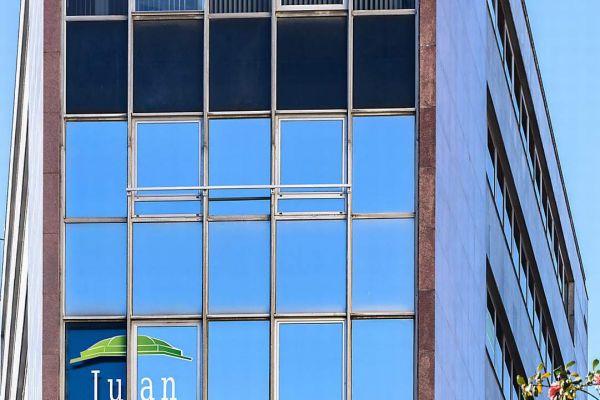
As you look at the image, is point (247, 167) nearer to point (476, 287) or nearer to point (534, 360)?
point (476, 287)

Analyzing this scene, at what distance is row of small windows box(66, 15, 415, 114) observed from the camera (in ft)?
138

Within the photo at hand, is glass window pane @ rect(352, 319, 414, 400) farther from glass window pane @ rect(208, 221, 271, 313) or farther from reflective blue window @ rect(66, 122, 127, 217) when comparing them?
reflective blue window @ rect(66, 122, 127, 217)

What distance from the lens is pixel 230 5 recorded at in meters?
42.3

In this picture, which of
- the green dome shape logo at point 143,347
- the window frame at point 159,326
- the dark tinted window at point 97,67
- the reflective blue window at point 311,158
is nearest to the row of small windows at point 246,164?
the reflective blue window at point 311,158

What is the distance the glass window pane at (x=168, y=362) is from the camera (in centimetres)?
Result: 4112

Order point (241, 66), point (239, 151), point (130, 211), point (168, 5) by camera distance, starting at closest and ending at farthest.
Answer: point (130, 211) → point (239, 151) → point (241, 66) → point (168, 5)

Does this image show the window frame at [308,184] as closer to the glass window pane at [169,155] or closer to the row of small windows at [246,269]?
the row of small windows at [246,269]

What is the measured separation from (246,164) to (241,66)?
1.81 metres

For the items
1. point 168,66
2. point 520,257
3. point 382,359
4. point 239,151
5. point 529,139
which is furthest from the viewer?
point 529,139

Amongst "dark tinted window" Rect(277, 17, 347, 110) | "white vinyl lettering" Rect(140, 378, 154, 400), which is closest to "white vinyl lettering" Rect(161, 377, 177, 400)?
"white vinyl lettering" Rect(140, 378, 154, 400)

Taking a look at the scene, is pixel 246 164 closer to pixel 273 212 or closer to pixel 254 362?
pixel 273 212

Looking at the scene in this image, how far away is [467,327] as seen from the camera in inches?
1842

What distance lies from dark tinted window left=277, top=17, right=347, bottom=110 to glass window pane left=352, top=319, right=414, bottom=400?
4146mm

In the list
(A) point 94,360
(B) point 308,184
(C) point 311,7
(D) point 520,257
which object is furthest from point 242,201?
(D) point 520,257
